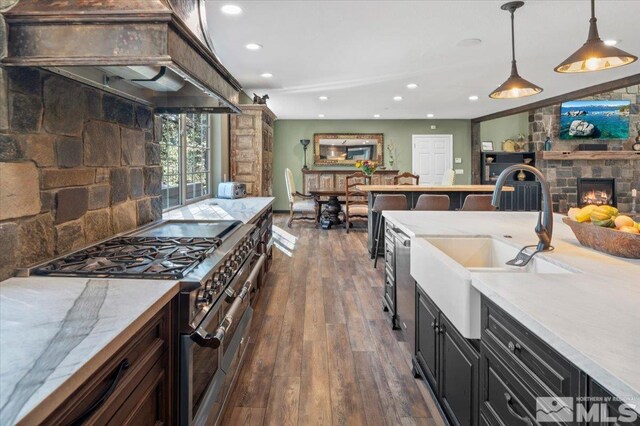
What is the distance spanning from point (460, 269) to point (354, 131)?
9.14 meters

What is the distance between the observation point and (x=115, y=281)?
1.20 metres

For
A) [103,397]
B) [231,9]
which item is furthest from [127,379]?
[231,9]

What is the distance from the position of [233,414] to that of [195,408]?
2.05 ft

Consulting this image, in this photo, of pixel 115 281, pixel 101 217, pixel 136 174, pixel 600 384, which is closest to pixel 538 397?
pixel 600 384

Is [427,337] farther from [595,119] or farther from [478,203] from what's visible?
[595,119]

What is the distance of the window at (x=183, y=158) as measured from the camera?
357cm

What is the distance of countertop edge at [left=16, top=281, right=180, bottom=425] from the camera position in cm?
59

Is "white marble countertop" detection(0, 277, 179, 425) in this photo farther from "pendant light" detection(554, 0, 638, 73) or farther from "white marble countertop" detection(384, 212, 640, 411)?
"pendant light" detection(554, 0, 638, 73)

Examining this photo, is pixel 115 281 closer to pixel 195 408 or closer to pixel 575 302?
pixel 195 408

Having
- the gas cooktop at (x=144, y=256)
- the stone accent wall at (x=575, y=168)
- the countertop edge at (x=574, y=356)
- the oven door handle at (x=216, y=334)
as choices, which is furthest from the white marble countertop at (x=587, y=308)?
the stone accent wall at (x=575, y=168)

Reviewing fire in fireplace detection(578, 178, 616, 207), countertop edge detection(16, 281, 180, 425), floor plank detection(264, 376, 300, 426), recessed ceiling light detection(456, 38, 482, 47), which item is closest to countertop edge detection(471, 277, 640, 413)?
countertop edge detection(16, 281, 180, 425)

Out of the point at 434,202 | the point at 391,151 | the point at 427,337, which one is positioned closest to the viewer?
the point at 427,337

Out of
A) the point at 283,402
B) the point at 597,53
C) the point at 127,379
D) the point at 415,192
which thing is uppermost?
the point at 597,53

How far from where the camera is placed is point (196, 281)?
1246mm
